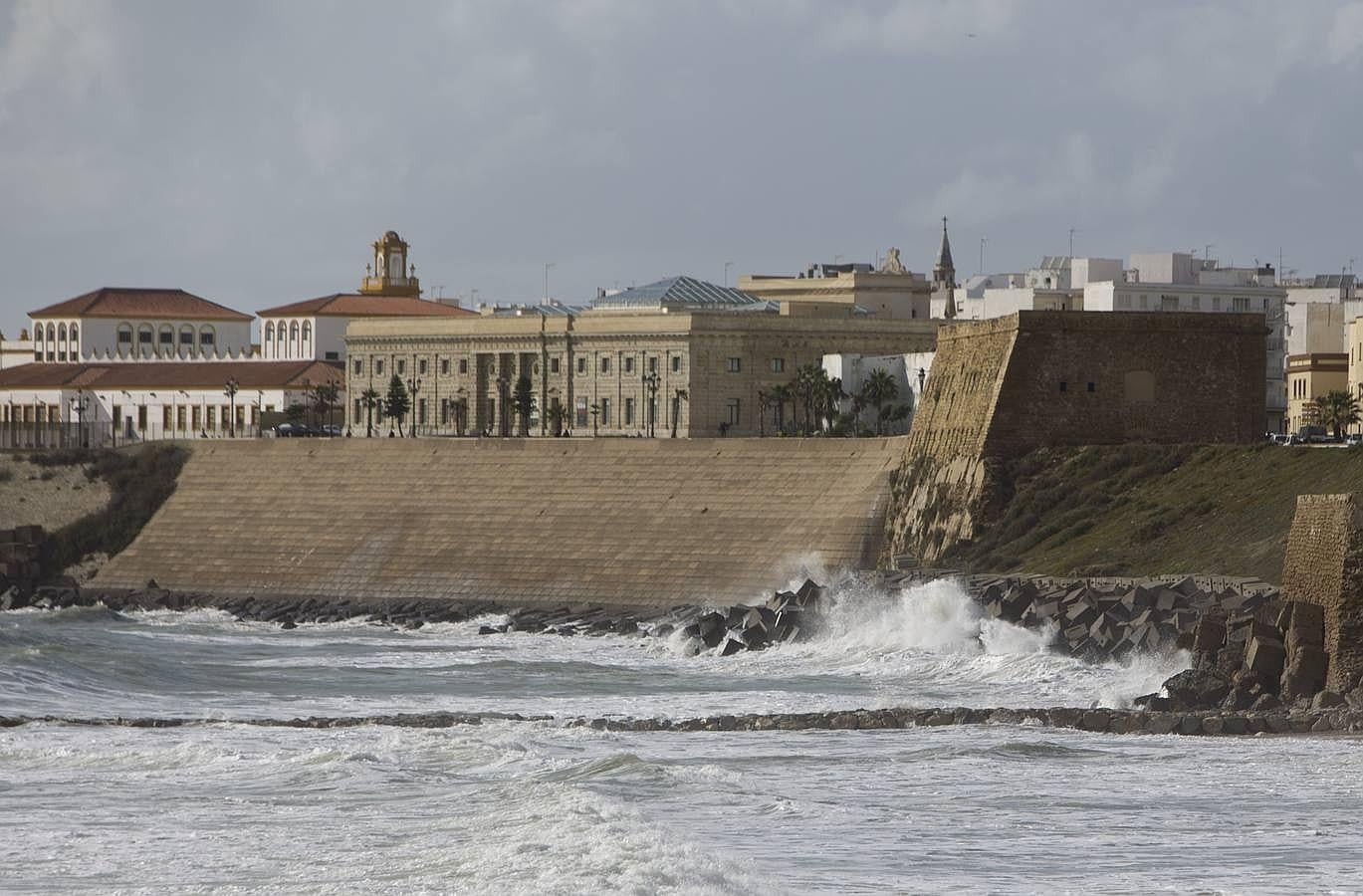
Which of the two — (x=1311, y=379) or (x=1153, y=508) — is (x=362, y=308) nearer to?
(x=1311, y=379)

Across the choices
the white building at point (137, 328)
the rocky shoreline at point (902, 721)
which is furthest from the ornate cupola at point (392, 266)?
the rocky shoreline at point (902, 721)

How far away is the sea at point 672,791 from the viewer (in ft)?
72.2

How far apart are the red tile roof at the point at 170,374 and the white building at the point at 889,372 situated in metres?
24.0

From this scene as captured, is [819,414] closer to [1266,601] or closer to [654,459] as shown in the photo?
[654,459]

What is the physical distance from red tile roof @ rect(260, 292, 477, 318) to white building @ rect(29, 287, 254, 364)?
4821 millimetres

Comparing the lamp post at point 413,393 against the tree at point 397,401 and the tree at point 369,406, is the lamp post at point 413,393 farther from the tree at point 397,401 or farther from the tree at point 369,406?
the tree at point 369,406

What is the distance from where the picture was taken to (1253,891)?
2112 centimetres

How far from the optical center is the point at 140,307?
4624 inches

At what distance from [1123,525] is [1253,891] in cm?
2799

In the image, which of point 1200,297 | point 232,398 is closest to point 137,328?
point 232,398

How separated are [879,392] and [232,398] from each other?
2744 centimetres

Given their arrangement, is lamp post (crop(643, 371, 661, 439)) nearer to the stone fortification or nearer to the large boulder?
the stone fortification

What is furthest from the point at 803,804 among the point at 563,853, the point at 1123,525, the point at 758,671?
the point at 1123,525

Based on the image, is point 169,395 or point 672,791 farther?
point 169,395
